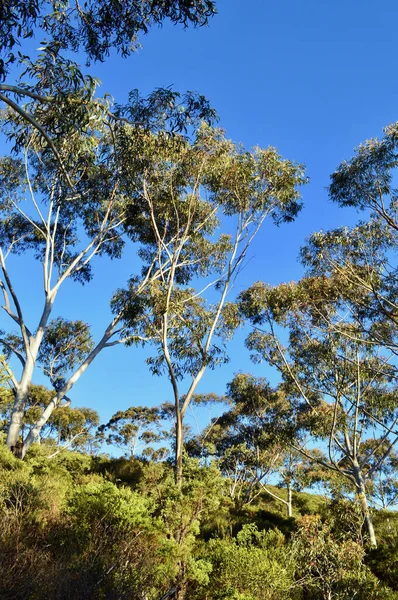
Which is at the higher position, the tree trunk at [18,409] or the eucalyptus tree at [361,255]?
the eucalyptus tree at [361,255]

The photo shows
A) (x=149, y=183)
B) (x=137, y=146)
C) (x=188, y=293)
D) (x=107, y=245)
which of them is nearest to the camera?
(x=137, y=146)

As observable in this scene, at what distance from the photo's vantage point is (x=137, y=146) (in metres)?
8.98

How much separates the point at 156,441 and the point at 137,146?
70.4 feet

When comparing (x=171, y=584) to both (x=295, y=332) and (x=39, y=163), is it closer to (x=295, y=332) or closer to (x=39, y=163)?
(x=295, y=332)

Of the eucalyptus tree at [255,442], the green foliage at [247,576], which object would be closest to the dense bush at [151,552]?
the green foliage at [247,576]

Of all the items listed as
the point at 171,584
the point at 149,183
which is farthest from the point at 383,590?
the point at 149,183

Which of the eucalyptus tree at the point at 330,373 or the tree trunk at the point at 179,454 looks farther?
the eucalyptus tree at the point at 330,373

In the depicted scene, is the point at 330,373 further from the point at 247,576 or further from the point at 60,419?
the point at 60,419

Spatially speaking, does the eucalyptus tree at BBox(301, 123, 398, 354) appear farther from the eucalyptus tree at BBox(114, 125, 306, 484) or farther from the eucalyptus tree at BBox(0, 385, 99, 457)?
the eucalyptus tree at BBox(0, 385, 99, 457)

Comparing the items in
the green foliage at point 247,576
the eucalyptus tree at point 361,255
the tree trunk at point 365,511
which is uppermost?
the eucalyptus tree at point 361,255

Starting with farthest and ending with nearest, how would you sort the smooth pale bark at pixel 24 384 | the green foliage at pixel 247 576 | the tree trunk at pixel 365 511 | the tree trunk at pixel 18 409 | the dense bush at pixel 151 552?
the smooth pale bark at pixel 24 384
the tree trunk at pixel 18 409
the tree trunk at pixel 365 511
the green foliage at pixel 247 576
the dense bush at pixel 151 552

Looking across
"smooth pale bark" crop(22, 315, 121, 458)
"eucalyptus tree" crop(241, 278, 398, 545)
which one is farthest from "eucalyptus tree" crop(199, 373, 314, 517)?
"smooth pale bark" crop(22, 315, 121, 458)

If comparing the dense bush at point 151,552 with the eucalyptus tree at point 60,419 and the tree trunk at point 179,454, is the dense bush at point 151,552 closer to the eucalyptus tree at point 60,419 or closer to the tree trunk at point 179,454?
the tree trunk at point 179,454

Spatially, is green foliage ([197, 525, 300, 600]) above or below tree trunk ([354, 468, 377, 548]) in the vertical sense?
below
